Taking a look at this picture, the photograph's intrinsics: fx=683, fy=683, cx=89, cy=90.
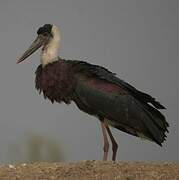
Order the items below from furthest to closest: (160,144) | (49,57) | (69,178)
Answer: (49,57) → (160,144) → (69,178)

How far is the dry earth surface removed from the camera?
9.55m

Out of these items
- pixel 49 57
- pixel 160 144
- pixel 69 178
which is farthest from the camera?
pixel 49 57

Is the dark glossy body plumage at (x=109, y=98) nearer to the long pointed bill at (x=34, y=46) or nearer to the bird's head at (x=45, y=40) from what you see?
the bird's head at (x=45, y=40)

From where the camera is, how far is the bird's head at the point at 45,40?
14302 millimetres

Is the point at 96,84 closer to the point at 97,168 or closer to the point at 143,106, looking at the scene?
the point at 143,106

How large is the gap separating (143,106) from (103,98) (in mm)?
812

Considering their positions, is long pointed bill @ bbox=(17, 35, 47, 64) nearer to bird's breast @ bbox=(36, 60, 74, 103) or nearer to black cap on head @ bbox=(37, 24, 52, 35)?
black cap on head @ bbox=(37, 24, 52, 35)

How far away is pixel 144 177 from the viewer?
31.2ft

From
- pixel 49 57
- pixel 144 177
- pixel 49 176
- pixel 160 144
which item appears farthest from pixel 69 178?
pixel 49 57

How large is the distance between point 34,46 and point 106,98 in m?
2.39

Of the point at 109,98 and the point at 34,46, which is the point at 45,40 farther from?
the point at 109,98

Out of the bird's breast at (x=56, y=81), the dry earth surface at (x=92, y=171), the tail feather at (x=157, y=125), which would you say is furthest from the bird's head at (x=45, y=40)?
the dry earth surface at (x=92, y=171)

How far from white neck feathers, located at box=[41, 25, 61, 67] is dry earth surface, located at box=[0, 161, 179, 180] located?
3861mm

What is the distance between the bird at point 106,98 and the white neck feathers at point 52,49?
33 cm
